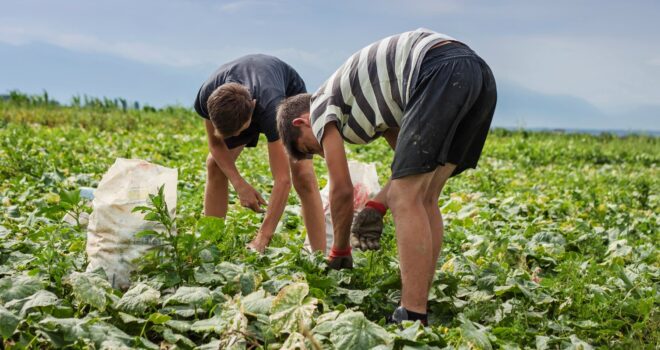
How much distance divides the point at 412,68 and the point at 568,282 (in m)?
1.59

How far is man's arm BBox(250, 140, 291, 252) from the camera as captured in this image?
4.33 m

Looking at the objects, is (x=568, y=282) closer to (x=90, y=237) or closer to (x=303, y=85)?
(x=303, y=85)

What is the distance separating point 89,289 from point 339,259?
1.28m

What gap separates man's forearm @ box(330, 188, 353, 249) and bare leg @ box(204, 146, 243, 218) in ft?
5.64

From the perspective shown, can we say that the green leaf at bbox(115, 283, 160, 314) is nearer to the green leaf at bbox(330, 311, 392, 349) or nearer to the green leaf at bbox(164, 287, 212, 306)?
the green leaf at bbox(164, 287, 212, 306)

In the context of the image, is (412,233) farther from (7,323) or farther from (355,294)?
(7,323)

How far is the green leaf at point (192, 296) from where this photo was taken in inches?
115

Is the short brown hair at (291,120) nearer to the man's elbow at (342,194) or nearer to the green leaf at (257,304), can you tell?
the man's elbow at (342,194)

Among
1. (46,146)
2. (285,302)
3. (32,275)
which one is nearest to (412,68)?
(285,302)

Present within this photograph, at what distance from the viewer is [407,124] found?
120 inches

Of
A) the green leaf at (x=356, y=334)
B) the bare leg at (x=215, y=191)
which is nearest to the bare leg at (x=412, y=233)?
the green leaf at (x=356, y=334)

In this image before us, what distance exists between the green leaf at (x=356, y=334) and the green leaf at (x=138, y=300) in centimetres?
80

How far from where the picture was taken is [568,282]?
3.89 m

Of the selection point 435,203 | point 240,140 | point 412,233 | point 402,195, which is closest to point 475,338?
point 412,233
